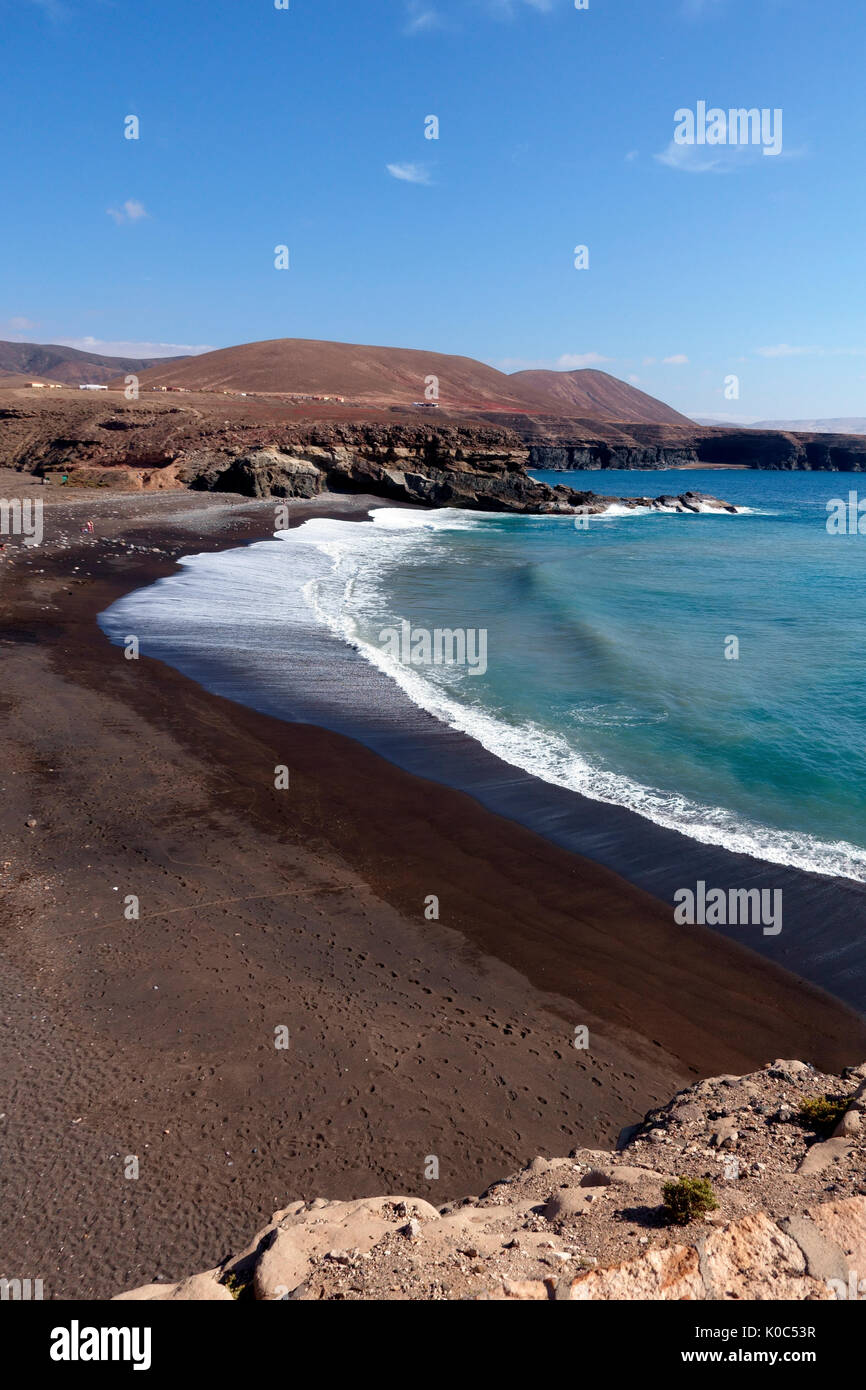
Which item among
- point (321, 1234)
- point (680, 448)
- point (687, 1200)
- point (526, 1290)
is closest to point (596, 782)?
point (687, 1200)

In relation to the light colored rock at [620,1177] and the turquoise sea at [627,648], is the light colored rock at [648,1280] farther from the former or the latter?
the turquoise sea at [627,648]

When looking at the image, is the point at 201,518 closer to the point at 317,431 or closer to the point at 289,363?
the point at 317,431

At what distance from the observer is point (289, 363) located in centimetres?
11488

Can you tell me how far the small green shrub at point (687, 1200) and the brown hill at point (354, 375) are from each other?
100 m

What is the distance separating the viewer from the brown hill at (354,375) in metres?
104

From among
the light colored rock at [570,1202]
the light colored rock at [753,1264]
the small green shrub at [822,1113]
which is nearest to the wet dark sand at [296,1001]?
the light colored rock at [570,1202]

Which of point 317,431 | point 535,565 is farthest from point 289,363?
point 535,565

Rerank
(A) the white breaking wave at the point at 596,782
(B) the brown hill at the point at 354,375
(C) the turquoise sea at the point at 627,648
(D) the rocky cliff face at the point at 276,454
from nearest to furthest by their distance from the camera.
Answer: (A) the white breaking wave at the point at 596,782 → (C) the turquoise sea at the point at 627,648 → (D) the rocky cliff face at the point at 276,454 → (B) the brown hill at the point at 354,375

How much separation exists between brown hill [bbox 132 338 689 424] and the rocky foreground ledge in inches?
3921

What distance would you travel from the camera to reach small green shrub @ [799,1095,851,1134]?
201 inches

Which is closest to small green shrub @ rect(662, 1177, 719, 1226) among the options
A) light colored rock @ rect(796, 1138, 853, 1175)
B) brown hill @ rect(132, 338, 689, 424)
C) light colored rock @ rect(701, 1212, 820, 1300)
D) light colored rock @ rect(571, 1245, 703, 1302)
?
light colored rock @ rect(701, 1212, 820, 1300)

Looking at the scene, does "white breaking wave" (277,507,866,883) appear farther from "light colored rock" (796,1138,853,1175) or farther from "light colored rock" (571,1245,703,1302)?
"light colored rock" (571,1245,703,1302)

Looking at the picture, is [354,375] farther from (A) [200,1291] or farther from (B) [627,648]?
(A) [200,1291]
